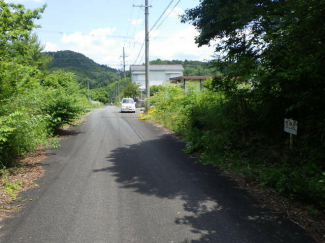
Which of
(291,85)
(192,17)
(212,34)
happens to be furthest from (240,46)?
(291,85)

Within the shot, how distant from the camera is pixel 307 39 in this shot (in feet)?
16.6

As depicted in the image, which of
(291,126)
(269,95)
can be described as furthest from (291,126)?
(269,95)

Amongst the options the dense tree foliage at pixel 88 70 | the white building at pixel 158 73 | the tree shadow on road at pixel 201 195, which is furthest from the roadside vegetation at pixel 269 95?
the white building at pixel 158 73

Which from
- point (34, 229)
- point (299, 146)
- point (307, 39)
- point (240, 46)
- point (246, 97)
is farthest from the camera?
point (240, 46)

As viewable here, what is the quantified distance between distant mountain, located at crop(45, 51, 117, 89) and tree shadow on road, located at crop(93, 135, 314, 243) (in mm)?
31479

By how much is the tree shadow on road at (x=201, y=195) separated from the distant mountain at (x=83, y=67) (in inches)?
1239

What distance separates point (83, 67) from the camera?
76.1 m

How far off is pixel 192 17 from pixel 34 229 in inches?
307

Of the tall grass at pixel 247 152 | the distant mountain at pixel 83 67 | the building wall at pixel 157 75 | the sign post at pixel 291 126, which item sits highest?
the distant mountain at pixel 83 67

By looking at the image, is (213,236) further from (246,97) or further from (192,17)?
(192,17)

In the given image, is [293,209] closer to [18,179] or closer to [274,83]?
[274,83]

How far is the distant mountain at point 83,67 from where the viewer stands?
182 ft

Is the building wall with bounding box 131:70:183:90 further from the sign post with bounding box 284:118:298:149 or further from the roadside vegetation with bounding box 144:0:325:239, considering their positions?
the sign post with bounding box 284:118:298:149

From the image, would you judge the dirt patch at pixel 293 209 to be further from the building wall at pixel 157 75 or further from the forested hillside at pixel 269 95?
the building wall at pixel 157 75
